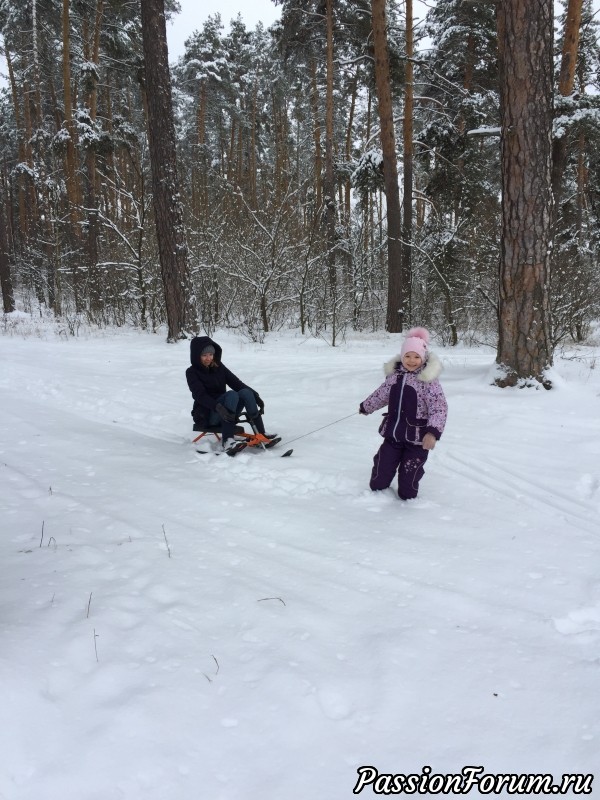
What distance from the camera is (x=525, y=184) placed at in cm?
596

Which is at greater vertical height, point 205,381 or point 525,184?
point 525,184

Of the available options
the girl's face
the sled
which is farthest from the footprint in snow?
the sled

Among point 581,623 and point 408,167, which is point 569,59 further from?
point 581,623

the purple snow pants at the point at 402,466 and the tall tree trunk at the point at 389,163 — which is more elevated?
the tall tree trunk at the point at 389,163

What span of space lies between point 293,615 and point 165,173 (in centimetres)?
1000

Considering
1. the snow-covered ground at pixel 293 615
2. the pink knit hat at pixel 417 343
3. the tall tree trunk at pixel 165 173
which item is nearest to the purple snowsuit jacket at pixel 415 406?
the pink knit hat at pixel 417 343

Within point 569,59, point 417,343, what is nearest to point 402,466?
point 417,343

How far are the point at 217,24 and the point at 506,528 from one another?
31.8 meters

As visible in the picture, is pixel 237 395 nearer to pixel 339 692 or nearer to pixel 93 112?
pixel 339 692

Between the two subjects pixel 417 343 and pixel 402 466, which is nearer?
pixel 417 343

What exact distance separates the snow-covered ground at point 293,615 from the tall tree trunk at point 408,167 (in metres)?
10.3

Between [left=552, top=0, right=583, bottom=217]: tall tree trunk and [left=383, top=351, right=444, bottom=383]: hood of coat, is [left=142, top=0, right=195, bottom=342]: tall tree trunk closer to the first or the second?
[left=383, top=351, right=444, bottom=383]: hood of coat

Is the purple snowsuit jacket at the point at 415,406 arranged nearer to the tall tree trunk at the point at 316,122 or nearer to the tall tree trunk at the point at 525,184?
the tall tree trunk at the point at 525,184

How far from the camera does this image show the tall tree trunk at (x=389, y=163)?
1215 cm
